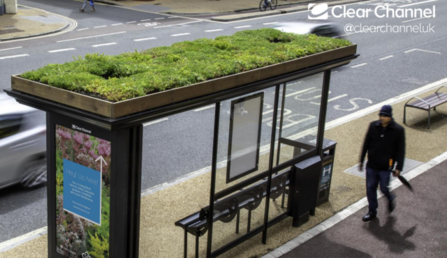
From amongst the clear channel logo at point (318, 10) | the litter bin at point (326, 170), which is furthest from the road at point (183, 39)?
the clear channel logo at point (318, 10)

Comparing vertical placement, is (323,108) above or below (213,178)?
above

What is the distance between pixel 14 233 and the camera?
8.54 metres

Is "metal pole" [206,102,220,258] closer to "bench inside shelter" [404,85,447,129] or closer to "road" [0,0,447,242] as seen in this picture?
"road" [0,0,447,242]

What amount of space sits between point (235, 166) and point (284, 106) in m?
1.33

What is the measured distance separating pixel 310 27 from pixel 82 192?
1363 cm

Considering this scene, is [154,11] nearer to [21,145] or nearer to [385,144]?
[21,145]

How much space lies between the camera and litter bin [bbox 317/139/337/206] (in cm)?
949

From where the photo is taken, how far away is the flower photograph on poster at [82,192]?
6.43 metres

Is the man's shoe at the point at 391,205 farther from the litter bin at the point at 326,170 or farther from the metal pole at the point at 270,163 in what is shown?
the metal pole at the point at 270,163

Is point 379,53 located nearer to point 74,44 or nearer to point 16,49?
point 74,44

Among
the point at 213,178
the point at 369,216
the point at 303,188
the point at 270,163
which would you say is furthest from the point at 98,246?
the point at 369,216

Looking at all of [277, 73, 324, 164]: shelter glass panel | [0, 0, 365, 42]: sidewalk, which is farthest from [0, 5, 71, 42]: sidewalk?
[277, 73, 324, 164]: shelter glass panel

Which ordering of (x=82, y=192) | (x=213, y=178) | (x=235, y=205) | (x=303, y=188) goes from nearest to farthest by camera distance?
(x=82, y=192), (x=213, y=178), (x=235, y=205), (x=303, y=188)

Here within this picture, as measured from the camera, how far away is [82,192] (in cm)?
667
